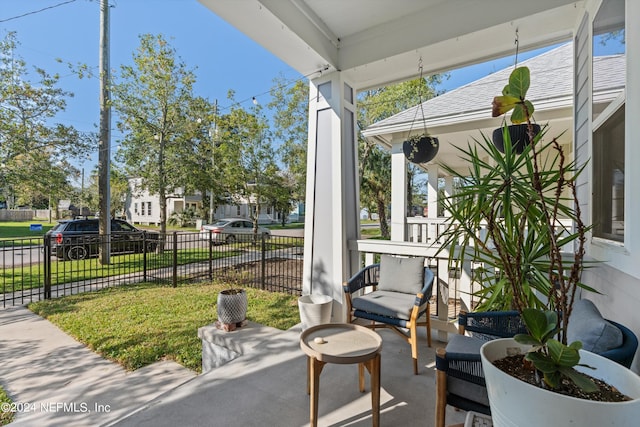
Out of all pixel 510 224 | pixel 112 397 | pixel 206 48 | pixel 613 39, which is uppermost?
pixel 206 48

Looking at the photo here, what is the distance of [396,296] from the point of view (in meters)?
2.78

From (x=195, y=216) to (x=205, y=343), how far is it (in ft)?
65.3

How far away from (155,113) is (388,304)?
9.26 meters

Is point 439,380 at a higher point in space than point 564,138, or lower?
lower

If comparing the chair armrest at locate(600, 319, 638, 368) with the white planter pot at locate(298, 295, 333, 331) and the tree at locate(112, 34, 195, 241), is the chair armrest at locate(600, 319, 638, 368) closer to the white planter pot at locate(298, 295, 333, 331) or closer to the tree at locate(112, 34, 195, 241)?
the white planter pot at locate(298, 295, 333, 331)

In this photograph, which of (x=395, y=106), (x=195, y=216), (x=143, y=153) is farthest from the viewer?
(x=195, y=216)

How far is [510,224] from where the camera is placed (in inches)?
75.6

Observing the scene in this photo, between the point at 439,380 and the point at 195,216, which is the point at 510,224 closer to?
the point at 439,380

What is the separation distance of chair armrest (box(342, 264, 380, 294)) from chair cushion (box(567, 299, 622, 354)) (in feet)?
5.84

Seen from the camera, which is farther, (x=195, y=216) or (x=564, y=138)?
(x=195, y=216)

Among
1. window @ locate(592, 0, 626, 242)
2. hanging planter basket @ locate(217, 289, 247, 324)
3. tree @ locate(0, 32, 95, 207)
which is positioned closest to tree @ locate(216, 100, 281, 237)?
tree @ locate(0, 32, 95, 207)

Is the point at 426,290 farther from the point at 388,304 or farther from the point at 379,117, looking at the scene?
the point at 379,117

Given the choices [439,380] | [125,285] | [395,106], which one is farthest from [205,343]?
[395,106]

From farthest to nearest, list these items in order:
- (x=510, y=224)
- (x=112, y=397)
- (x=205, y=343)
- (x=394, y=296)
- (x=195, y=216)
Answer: (x=195, y=216), (x=205, y=343), (x=394, y=296), (x=112, y=397), (x=510, y=224)
